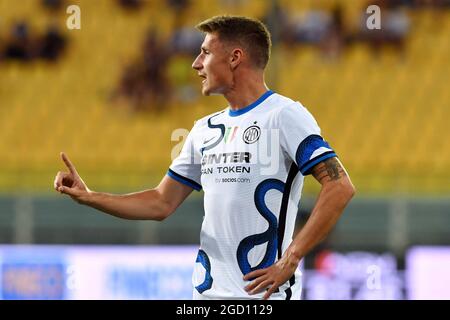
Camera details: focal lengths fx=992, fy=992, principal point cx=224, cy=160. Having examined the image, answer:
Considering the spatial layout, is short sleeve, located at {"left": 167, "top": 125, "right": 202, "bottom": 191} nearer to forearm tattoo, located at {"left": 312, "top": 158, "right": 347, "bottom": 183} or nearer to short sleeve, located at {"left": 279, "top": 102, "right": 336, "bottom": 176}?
short sleeve, located at {"left": 279, "top": 102, "right": 336, "bottom": 176}

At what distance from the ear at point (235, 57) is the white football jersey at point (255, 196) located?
0.19m

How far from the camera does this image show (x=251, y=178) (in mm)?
3830

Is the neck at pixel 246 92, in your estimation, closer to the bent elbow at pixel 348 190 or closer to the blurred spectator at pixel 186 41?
the bent elbow at pixel 348 190

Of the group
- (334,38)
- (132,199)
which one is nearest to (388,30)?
(334,38)

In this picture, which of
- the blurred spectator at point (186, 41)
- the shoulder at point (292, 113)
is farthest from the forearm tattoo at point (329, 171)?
the blurred spectator at point (186, 41)

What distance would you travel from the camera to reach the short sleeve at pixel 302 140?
3680mm

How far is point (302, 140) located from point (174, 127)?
32.9ft

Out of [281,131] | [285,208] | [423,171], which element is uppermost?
[281,131]

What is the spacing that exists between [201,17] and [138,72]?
61.0 inches

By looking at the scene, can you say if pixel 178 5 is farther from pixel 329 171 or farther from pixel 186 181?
pixel 329 171

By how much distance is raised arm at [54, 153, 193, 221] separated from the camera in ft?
13.1

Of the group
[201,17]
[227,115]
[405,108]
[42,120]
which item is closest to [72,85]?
[42,120]

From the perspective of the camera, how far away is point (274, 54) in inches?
401
